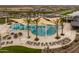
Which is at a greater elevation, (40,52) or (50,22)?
(50,22)

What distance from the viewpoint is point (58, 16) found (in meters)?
3.44

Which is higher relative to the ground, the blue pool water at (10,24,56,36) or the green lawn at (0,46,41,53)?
the blue pool water at (10,24,56,36)

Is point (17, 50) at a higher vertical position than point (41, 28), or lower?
lower

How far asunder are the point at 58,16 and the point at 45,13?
0.11m

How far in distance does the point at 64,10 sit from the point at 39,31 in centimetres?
26

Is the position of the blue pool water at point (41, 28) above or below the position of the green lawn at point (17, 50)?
above

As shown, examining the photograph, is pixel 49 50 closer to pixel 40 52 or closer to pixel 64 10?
pixel 40 52
